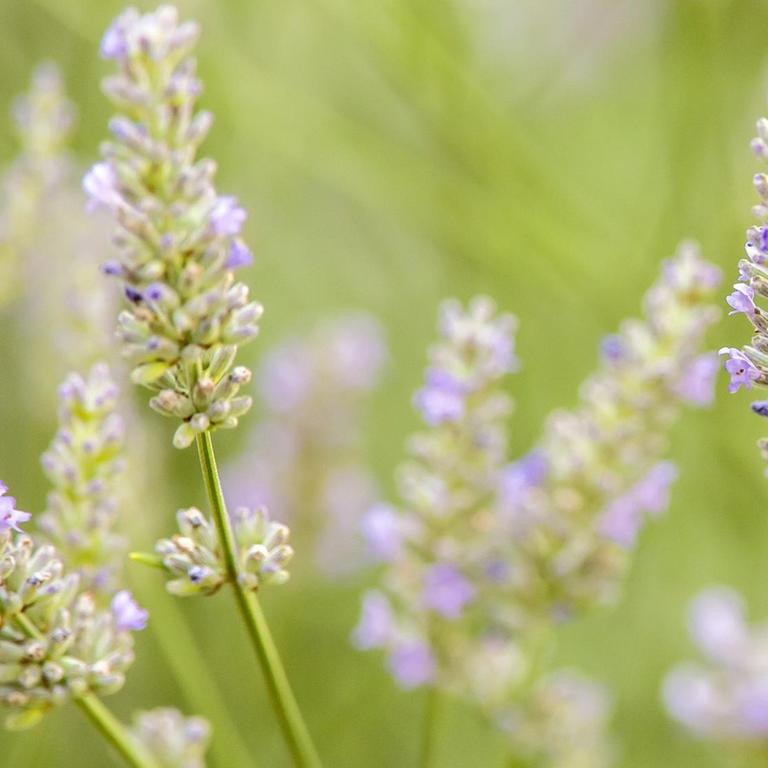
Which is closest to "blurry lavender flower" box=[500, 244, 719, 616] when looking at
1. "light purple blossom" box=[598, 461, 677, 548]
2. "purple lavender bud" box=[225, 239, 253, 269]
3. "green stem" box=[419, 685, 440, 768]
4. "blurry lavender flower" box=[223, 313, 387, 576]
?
"light purple blossom" box=[598, 461, 677, 548]

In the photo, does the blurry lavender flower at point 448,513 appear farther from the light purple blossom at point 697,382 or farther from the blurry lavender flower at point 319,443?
the blurry lavender flower at point 319,443

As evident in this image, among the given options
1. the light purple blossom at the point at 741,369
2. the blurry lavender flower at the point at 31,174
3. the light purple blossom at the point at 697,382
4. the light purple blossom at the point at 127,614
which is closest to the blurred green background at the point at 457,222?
the blurry lavender flower at the point at 31,174

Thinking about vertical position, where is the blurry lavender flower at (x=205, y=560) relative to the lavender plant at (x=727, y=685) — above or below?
below

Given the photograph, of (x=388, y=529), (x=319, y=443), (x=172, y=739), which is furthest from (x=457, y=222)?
(x=172, y=739)

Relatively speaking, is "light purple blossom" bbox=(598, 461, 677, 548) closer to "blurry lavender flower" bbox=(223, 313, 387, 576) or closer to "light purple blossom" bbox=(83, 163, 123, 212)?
"light purple blossom" bbox=(83, 163, 123, 212)

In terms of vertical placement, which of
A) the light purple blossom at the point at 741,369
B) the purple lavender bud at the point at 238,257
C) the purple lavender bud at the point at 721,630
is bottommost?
the light purple blossom at the point at 741,369

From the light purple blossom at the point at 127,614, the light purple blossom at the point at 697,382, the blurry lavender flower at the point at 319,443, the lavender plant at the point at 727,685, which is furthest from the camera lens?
the blurry lavender flower at the point at 319,443

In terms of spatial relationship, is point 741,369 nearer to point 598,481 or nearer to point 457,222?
point 598,481

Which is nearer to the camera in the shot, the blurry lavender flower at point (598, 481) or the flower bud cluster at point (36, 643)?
the flower bud cluster at point (36, 643)
